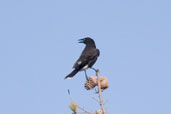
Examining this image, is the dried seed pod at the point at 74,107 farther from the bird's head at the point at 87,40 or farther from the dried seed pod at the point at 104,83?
the bird's head at the point at 87,40

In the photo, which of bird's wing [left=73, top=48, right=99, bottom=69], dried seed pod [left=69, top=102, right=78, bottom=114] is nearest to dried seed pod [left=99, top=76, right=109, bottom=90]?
dried seed pod [left=69, top=102, right=78, bottom=114]

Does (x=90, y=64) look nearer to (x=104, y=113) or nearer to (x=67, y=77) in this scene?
(x=67, y=77)

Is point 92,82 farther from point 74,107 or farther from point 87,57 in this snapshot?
point 87,57

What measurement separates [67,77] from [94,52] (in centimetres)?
214

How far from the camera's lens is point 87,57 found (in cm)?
1001

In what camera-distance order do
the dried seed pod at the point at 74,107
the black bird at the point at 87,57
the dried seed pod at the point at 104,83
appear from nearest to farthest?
the dried seed pod at the point at 74,107
the dried seed pod at the point at 104,83
the black bird at the point at 87,57

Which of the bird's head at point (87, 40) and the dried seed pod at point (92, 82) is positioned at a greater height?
the bird's head at point (87, 40)

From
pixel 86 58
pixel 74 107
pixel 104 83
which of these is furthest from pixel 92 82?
pixel 86 58

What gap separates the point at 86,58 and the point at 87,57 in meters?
0.06

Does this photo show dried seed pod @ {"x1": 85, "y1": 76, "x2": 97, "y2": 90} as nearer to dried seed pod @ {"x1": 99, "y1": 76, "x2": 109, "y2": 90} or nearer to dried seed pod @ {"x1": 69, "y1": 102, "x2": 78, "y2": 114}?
dried seed pod @ {"x1": 99, "y1": 76, "x2": 109, "y2": 90}

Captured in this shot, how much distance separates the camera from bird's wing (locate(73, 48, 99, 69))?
9.57 m

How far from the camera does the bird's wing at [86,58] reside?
9.57 m

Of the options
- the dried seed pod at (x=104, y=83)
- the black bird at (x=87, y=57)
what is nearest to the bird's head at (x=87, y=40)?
the black bird at (x=87, y=57)

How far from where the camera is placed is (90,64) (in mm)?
9875
